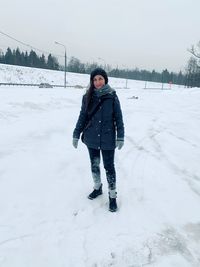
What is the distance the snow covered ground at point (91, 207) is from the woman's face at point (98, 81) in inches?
72.5

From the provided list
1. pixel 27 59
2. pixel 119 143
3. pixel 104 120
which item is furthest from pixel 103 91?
pixel 27 59

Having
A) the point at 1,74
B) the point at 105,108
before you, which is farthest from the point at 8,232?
the point at 1,74

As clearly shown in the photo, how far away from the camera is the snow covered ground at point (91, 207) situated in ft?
11.6

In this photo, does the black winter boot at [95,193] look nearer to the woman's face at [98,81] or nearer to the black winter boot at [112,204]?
the black winter boot at [112,204]

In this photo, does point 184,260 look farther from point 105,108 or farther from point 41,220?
point 105,108

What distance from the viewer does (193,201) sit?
503cm

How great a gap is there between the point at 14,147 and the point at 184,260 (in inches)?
209

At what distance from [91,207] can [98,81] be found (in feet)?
6.26

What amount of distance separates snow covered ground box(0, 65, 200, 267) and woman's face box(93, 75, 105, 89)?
6.04ft

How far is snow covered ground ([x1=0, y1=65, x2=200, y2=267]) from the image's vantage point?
11.6ft

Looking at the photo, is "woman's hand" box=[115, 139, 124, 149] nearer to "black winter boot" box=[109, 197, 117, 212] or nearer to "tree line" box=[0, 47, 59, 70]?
"black winter boot" box=[109, 197, 117, 212]

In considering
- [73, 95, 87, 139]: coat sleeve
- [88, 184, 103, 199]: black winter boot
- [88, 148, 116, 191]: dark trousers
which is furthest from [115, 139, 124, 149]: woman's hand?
[88, 184, 103, 199]: black winter boot

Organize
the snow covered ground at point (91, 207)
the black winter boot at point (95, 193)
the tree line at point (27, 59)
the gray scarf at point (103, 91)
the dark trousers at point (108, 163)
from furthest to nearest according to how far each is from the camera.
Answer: the tree line at point (27, 59), the black winter boot at point (95, 193), the dark trousers at point (108, 163), the gray scarf at point (103, 91), the snow covered ground at point (91, 207)

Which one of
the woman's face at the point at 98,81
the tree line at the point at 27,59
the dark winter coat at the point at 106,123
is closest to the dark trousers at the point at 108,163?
the dark winter coat at the point at 106,123
